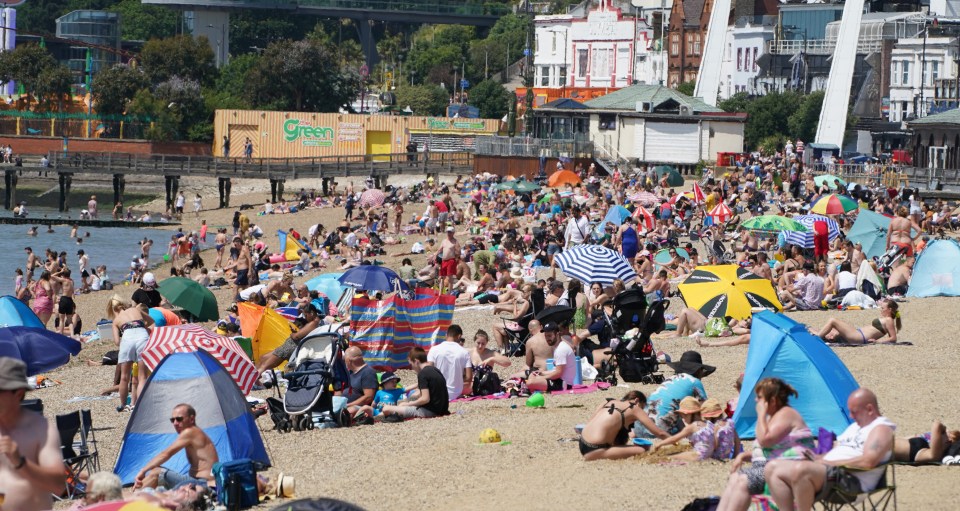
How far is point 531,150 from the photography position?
49.6 metres

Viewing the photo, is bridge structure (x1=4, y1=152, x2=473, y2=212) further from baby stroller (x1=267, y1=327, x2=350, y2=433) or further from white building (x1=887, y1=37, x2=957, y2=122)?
baby stroller (x1=267, y1=327, x2=350, y2=433)

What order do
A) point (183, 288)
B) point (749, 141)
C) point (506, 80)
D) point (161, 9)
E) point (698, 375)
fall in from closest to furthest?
1. point (698, 375)
2. point (183, 288)
3. point (749, 141)
4. point (506, 80)
5. point (161, 9)

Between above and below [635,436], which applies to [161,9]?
above

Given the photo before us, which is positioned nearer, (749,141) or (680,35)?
(749,141)

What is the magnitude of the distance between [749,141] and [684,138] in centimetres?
1845

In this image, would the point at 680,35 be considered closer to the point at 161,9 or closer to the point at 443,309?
the point at 161,9

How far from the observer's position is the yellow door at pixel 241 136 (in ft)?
225

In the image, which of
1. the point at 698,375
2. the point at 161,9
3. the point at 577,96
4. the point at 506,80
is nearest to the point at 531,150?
the point at 577,96

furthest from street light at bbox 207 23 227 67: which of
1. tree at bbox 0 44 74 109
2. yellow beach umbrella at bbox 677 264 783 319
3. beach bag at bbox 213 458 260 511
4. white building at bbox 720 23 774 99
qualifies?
beach bag at bbox 213 458 260 511

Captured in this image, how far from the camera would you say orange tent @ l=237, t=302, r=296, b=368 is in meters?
16.9

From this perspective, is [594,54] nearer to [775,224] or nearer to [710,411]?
[775,224]

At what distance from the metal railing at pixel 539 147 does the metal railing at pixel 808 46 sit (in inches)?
964

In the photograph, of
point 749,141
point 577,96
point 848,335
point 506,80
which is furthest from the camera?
point 506,80

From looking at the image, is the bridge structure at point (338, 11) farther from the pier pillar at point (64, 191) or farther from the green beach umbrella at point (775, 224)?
the green beach umbrella at point (775, 224)
